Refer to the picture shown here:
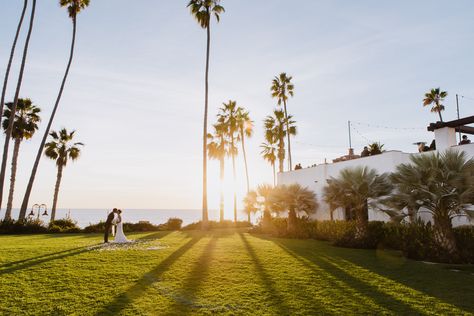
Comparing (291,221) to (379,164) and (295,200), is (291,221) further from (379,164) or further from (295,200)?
(379,164)

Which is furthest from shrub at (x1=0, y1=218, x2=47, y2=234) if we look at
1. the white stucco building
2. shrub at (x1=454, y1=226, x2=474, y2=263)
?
shrub at (x1=454, y1=226, x2=474, y2=263)

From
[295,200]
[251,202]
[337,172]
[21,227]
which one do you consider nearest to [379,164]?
[337,172]

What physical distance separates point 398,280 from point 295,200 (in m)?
14.5

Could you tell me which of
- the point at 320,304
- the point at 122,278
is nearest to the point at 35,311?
the point at 122,278

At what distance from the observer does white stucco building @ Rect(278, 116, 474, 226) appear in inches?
746

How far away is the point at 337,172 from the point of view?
992 inches

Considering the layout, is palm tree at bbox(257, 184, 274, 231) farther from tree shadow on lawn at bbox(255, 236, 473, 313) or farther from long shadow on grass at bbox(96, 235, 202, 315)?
long shadow on grass at bbox(96, 235, 202, 315)

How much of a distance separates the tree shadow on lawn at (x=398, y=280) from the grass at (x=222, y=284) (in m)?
0.03

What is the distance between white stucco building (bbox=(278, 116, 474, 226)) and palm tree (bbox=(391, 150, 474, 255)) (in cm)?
187

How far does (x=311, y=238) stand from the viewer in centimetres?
2339

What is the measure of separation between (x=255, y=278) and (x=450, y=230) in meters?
9.39

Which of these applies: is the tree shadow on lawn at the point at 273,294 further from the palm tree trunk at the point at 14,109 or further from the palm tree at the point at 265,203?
the palm tree trunk at the point at 14,109

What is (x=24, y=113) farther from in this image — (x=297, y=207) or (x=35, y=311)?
(x=35, y=311)

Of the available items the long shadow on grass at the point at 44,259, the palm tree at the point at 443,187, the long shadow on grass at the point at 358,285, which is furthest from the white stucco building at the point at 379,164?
the long shadow on grass at the point at 44,259
